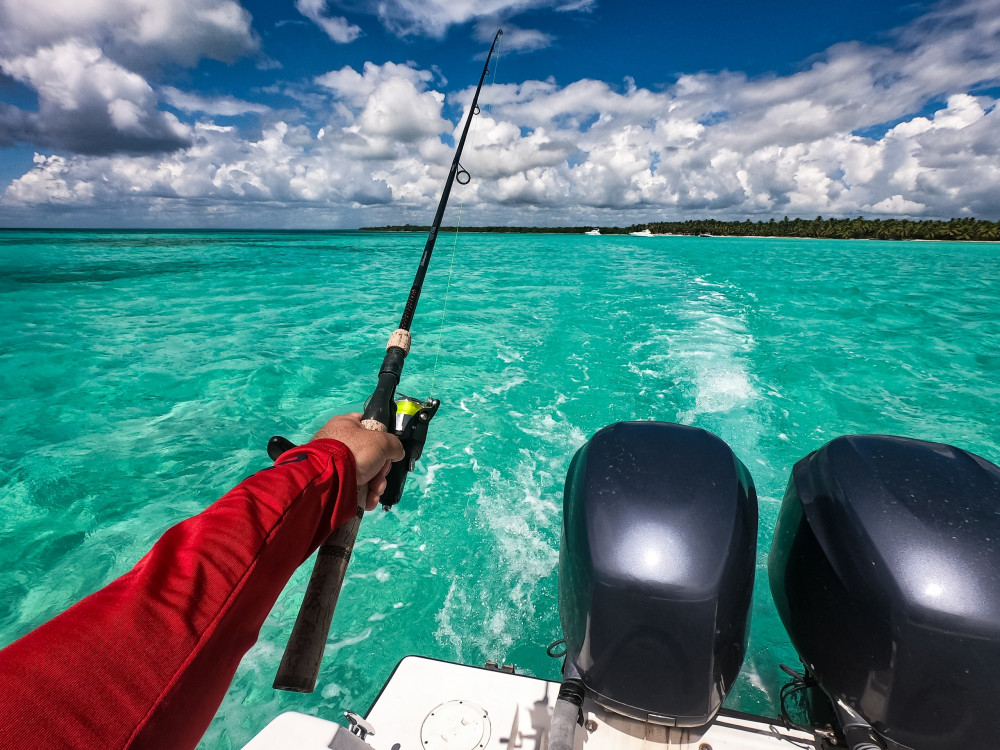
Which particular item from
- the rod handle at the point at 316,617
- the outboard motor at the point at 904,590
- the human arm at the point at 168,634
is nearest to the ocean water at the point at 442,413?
the outboard motor at the point at 904,590

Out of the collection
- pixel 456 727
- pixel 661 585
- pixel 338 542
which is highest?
pixel 338 542

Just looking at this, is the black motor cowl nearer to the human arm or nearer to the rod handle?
the rod handle

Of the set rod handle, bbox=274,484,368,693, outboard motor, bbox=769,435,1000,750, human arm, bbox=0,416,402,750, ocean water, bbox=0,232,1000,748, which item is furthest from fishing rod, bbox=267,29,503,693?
outboard motor, bbox=769,435,1000,750

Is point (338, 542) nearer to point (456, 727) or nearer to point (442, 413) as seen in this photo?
point (456, 727)

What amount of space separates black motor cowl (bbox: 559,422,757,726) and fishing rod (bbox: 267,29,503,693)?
820 mm

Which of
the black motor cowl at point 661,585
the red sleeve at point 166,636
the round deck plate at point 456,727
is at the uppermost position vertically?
the red sleeve at point 166,636

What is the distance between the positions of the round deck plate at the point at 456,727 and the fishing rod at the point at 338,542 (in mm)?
501

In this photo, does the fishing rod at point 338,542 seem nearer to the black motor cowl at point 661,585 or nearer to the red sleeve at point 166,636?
the red sleeve at point 166,636

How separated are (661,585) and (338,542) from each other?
1087 millimetres

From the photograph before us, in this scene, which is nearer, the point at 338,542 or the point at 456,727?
the point at 338,542

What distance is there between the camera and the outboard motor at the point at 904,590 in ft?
4.33

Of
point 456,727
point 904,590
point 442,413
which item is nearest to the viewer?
point 904,590

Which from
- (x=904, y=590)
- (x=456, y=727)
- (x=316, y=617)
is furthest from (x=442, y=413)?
(x=904, y=590)

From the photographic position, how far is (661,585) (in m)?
1.49
